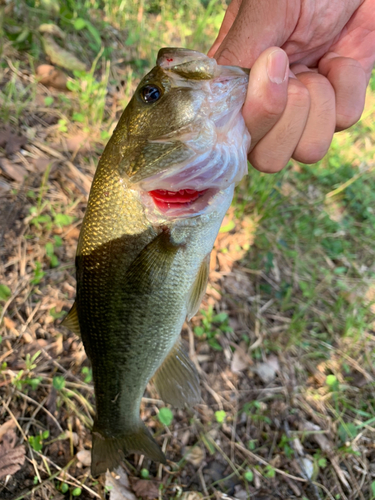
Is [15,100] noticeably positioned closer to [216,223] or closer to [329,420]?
[216,223]

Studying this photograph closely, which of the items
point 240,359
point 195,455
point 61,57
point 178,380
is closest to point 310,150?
point 178,380

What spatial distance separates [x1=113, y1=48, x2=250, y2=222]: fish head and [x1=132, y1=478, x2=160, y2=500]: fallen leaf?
5.41 ft

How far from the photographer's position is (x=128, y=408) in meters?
1.76

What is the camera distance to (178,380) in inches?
72.4

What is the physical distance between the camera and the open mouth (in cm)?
146

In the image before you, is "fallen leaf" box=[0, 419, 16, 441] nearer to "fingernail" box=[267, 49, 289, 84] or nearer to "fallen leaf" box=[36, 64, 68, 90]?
"fingernail" box=[267, 49, 289, 84]

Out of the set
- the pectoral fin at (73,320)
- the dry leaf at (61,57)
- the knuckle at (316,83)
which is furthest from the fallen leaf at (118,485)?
the dry leaf at (61,57)

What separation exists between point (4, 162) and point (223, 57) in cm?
203

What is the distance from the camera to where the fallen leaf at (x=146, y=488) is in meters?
2.06

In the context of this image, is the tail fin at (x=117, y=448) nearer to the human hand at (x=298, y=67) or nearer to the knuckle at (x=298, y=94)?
the human hand at (x=298, y=67)

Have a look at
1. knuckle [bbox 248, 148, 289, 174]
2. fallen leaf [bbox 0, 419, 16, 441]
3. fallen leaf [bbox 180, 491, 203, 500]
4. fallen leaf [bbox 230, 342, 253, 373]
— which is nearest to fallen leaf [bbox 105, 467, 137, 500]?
fallen leaf [bbox 180, 491, 203, 500]

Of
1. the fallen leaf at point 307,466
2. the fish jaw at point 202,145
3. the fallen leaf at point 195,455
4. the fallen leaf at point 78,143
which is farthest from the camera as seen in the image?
the fallen leaf at point 78,143

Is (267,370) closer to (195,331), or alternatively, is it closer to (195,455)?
(195,331)

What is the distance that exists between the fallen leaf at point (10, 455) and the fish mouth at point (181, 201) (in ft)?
5.10
